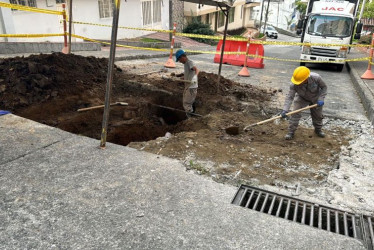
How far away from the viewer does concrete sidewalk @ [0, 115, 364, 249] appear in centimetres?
231

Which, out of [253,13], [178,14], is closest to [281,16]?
[253,13]

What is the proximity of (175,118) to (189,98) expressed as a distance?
2.69 feet

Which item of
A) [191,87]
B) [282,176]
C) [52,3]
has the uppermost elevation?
[52,3]

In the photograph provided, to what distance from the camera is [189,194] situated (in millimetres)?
2922

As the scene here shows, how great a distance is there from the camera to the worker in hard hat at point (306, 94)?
A: 4426 mm

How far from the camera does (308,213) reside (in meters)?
2.85

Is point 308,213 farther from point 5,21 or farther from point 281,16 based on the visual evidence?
point 281,16

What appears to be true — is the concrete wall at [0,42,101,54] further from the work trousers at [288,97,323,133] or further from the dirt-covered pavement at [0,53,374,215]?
the work trousers at [288,97,323,133]

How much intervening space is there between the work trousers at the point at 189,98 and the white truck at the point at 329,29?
25.6ft

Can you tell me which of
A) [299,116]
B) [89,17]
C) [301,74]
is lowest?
[299,116]

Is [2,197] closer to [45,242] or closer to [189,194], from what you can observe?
[45,242]

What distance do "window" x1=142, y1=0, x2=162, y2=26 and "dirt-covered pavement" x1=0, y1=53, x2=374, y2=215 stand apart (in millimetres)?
12435

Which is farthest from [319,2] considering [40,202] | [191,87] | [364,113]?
[40,202]

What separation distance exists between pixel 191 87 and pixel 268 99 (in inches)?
79.6
